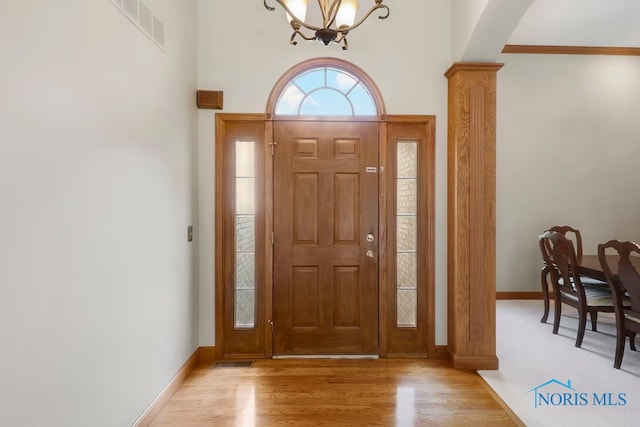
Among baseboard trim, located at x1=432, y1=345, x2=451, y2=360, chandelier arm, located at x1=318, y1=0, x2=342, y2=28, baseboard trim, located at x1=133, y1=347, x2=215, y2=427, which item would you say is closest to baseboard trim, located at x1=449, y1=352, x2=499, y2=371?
baseboard trim, located at x1=432, y1=345, x2=451, y2=360

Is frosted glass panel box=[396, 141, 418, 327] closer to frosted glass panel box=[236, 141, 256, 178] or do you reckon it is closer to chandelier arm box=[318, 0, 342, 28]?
frosted glass panel box=[236, 141, 256, 178]

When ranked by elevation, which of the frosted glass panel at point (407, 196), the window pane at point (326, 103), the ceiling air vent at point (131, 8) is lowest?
the frosted glass panel at point (407, 196)

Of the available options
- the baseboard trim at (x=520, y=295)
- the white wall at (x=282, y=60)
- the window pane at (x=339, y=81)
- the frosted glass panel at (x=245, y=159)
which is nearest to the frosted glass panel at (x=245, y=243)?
the frosted glass panel at (x=245, y=159)

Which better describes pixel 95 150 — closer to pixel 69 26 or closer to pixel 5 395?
pixel 69 26

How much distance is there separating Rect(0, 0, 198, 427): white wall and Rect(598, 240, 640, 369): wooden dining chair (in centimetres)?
357

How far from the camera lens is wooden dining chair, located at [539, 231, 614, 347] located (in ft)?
9.97

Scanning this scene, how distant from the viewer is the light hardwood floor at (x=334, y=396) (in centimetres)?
203

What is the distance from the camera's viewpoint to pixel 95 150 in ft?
4.94

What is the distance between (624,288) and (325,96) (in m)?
3.14

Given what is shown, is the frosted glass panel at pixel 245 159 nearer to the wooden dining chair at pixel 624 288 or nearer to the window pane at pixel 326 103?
the window pane at pixel 326 103

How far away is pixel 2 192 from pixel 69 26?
2.62 feet

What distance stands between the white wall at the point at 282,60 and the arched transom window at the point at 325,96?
0.45 feet

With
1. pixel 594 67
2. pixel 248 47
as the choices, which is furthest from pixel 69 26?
pixel 594 67

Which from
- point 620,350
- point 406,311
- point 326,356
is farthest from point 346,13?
point 620,350
